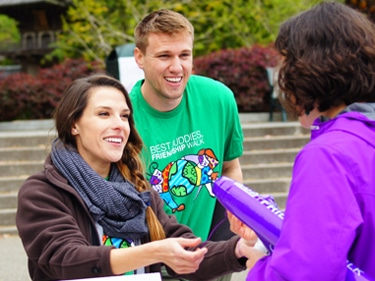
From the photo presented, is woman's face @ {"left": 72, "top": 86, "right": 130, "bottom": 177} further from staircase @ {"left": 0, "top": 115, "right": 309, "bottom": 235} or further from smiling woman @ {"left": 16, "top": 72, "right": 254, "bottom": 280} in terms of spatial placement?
staircase @ {"left": 0, "top": 115, "right": 309, "bottom": 235}

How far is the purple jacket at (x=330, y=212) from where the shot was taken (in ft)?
5.09

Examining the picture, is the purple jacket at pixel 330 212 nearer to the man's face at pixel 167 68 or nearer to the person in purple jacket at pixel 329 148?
the person in purple jacket at pixel 329 148

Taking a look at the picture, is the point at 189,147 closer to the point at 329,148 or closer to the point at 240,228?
the point at 240,228

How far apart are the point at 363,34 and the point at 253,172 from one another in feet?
26.4

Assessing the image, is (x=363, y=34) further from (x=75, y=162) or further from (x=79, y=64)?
(x=79, y=64)

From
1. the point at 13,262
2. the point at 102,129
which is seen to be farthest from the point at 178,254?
the point at 13,262

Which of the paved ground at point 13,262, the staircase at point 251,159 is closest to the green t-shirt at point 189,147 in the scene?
the paved ground at point 13,262

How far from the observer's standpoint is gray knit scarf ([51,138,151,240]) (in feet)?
8.23

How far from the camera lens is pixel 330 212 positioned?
5.08 ft

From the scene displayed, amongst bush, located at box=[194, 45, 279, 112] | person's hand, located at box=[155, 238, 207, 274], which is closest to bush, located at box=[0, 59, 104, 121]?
bush, located at box=[194, 45, 279, 112]

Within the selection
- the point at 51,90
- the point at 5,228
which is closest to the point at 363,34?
the point at 5,228

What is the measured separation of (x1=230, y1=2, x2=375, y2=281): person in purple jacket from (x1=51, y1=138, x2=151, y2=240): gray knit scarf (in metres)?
0.84

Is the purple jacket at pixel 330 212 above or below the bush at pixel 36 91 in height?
above

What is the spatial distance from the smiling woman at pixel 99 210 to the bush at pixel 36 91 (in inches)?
399
